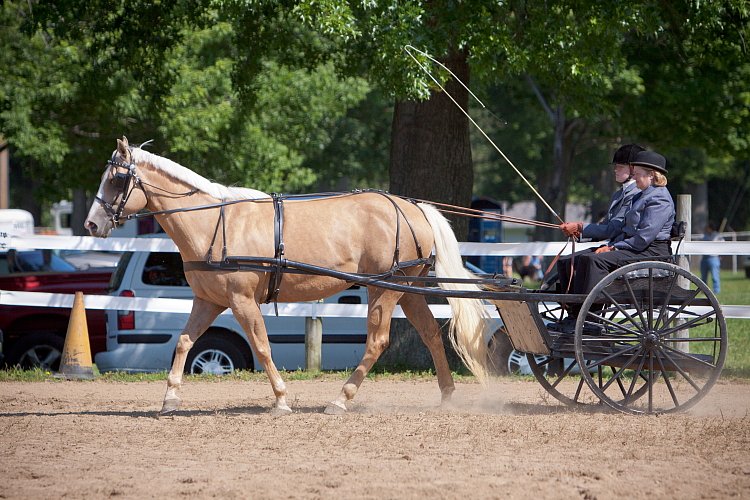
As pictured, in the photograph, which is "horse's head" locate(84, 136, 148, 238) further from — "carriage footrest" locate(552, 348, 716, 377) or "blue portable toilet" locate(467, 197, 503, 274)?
"blue portable toilet" locate(467, 197, 503, 274)

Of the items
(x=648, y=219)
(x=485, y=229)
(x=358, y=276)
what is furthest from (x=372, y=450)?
(x=485, y=229)

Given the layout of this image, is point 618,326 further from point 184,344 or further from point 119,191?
point 119,191

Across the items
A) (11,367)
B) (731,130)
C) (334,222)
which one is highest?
(731,130)

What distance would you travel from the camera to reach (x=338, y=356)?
1205 cm

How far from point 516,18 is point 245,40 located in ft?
12.3

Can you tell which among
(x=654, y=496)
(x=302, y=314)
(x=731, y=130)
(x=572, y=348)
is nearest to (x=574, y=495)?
(x=654, y=496)

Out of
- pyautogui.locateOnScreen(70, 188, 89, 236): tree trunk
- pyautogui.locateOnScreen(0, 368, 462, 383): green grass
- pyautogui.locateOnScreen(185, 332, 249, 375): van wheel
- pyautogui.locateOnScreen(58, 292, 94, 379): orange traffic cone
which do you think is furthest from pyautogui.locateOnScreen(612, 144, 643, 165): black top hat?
pyautogui.locateOnScreen(70, 188, 89, 236): tree trunk

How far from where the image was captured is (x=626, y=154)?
841 centimetres

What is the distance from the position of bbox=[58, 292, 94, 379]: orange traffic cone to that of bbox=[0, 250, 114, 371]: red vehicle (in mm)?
1014

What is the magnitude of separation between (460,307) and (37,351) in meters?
6.24

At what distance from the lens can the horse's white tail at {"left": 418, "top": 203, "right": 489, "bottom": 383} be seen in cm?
Answer: 868

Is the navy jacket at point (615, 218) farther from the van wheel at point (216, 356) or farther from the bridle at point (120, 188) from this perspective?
the van wheel at point (216, 356)

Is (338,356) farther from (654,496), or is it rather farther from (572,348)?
(654,496)

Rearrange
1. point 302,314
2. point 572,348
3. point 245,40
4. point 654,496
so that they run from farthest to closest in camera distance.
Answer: point 245,40 < point 302,314 < point 572,348 < point 654,496
